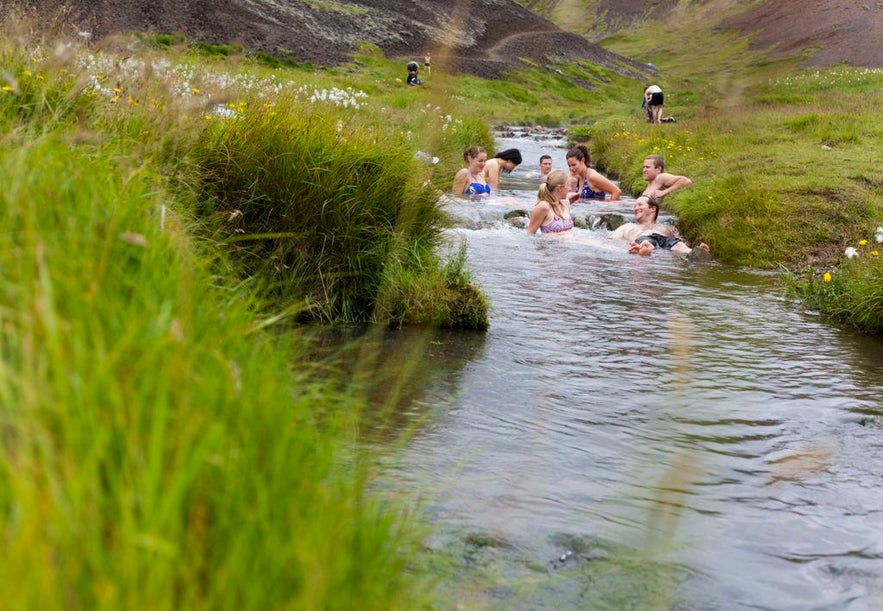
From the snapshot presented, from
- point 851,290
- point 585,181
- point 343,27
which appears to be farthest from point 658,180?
point 343,27

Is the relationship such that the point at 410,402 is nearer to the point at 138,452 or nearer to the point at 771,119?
the point at 138,452

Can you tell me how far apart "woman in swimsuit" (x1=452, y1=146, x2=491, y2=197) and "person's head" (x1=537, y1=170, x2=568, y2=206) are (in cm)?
275

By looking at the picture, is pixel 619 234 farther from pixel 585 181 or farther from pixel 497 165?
pixel 497 165

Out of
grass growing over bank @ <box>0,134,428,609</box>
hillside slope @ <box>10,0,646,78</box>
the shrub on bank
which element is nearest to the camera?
grass growing over bank @ <box>0,134,428,609</box>

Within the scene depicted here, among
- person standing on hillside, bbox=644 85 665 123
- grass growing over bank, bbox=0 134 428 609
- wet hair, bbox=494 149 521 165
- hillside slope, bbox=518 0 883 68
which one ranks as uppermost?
hillside slope, bbox=518 0 883 68

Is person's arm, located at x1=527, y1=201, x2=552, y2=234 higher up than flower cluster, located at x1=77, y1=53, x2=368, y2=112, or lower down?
lower down

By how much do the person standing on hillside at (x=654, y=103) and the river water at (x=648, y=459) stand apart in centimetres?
2510

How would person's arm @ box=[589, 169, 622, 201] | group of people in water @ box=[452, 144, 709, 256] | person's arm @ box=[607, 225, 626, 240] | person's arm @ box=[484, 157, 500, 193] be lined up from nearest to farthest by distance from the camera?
group of people in water @ box=[452, 144, 709, 256] → person's arm @ box=[607, 225, 626, 240] → person's arm @ box=[589, 169, 622, 201] → person's arm @ box=[484, 157, 500, 193]

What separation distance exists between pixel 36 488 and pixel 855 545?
3.98 metres

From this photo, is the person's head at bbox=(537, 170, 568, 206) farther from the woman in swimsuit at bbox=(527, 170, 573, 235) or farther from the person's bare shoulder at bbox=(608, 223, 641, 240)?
the person's bare shoulder at bbox=(608, 223, 641, 240)

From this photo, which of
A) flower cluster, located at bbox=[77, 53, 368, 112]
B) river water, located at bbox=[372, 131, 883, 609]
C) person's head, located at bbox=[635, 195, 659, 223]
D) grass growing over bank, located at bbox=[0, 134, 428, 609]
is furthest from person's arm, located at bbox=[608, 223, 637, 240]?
grass growing over bank, located at bbox=[0, 134, 428, 609]

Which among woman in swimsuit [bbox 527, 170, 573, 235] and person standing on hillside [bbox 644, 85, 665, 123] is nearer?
woman in swimsuit [bbox 527, 170, 573, 235]

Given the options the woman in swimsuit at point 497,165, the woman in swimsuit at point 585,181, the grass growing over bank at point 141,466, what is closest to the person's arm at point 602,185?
the woman in swimsuit at point 585,181

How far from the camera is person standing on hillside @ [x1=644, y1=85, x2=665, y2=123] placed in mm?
33531
